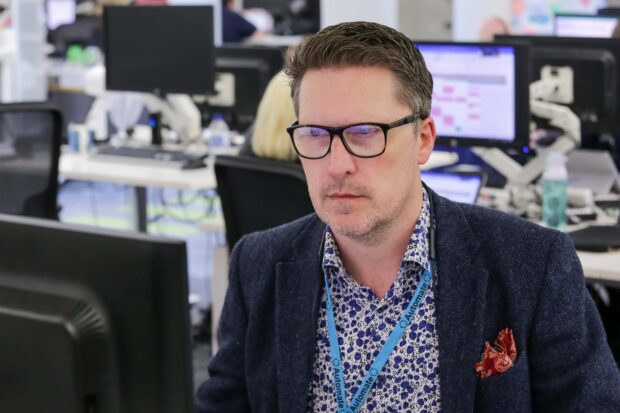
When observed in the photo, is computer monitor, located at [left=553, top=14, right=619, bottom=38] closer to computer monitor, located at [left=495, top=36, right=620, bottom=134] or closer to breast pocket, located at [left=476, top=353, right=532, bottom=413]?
computer monitor, located at [left=495, top=36, right=620, bottom=134]

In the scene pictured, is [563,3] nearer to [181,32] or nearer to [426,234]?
[181,32]

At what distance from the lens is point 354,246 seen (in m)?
1.53

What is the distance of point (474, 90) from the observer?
361 centimetres

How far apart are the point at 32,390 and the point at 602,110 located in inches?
123

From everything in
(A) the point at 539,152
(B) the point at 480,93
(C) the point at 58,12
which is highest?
(C) the point at 58,12

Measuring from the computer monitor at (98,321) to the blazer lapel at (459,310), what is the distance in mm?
534

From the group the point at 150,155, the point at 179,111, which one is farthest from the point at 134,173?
the point at 179,111

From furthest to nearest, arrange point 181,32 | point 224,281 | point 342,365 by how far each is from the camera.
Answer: point 181,32 → point 224,281 → point 342,365

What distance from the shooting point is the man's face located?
55.4 inches

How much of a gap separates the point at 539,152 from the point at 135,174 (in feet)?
5.13

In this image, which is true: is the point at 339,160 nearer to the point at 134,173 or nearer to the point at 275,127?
the point at 275,127

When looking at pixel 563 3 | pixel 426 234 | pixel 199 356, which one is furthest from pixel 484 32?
pixel 426 234

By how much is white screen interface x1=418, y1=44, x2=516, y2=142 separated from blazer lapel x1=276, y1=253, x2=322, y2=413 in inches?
81.3

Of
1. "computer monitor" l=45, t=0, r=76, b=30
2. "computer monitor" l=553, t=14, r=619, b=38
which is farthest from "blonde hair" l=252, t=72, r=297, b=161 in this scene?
"computer monitor" l=45, t=0, r=76, b=30
